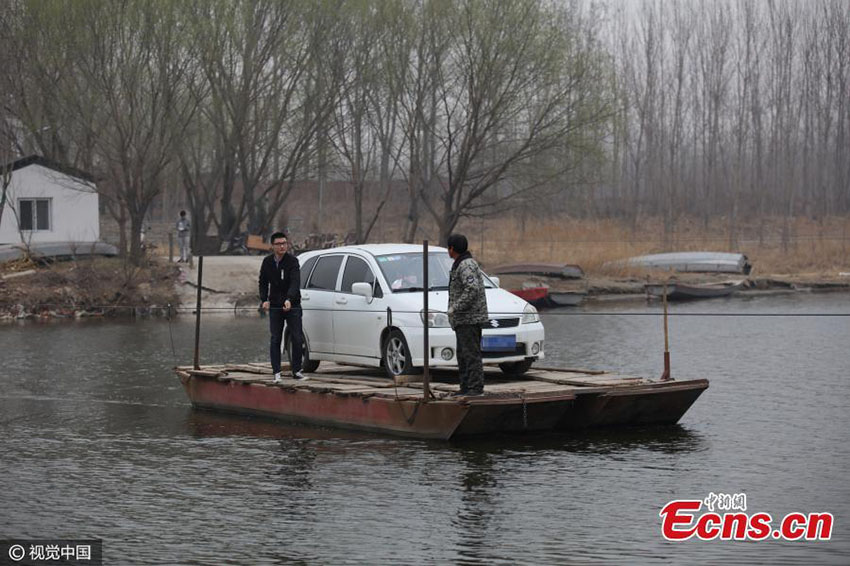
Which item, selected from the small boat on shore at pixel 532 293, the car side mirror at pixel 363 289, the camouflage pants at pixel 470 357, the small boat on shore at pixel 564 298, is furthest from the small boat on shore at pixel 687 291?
the camouflage pants at pixel 470 357

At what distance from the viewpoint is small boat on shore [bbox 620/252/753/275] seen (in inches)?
2013

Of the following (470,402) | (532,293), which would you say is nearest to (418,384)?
(470,402)

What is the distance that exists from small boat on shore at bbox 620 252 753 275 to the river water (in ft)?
93.8

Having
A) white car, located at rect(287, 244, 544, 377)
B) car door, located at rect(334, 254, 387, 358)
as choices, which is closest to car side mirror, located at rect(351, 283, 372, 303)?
white car, located at rect(287, 244, 544, 377)

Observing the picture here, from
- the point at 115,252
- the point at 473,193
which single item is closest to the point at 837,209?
the point at 473,193

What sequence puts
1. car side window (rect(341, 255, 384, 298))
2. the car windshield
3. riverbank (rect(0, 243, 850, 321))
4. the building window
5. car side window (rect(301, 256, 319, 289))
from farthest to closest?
the building window, riverbank (rect(0, 243, 850, 321)), car side window (rect(301, 256, 319, 289)), car side window (rect(341, 255, 384, 298)), the car windshield

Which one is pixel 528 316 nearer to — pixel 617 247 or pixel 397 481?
pixel 397 481

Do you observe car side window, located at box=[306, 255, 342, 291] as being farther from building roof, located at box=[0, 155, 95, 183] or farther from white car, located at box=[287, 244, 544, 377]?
building roof, located at box=[0, 155, 95, 183]

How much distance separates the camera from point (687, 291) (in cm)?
4691

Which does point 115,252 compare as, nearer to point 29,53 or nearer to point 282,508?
point 29,53

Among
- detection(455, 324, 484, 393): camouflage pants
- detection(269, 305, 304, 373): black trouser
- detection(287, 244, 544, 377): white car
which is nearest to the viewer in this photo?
detection(455, 324, 484, 393): camouflage pants

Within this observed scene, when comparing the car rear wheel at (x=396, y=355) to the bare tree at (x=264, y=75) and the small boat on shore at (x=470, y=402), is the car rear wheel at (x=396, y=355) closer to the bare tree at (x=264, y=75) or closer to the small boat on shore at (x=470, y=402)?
the small boat on shore at (x=470, y=402)

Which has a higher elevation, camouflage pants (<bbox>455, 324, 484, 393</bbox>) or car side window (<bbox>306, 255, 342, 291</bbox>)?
car side window (<bbox>306, 255, 342, 291</bbox>)

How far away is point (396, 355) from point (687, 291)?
104ft
